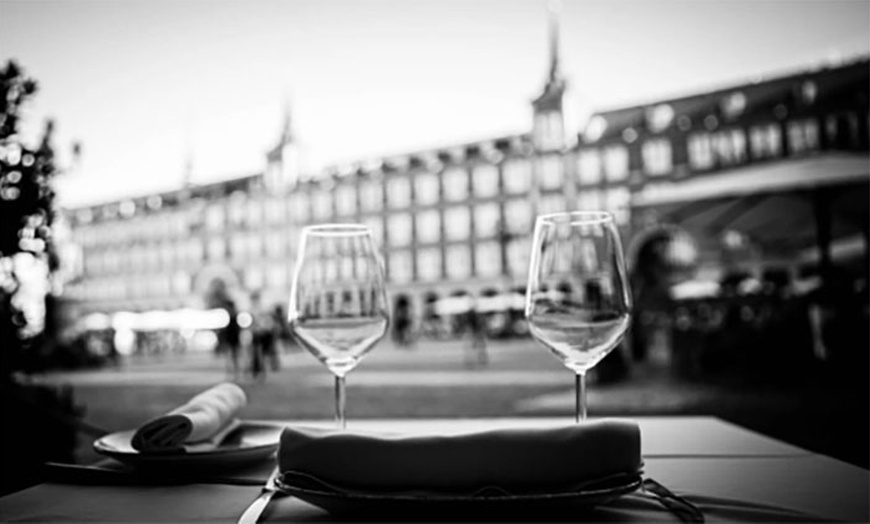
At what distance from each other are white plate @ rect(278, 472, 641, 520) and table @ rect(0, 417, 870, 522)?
0.01 meters

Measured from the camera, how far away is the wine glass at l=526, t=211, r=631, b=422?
709mm

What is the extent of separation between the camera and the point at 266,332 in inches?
399

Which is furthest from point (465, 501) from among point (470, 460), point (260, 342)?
point (260, 342)

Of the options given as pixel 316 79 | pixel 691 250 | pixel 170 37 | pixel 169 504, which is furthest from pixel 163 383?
pixel 691 250

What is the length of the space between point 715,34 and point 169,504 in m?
13.7

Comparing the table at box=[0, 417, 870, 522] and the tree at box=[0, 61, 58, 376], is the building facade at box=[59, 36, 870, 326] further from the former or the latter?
the table at box=[0, 417, 870, 522]

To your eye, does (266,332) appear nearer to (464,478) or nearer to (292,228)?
(464,478)

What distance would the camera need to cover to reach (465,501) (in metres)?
0.51

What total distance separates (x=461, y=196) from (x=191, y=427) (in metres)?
31.7

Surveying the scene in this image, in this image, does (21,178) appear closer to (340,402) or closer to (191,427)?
(191,427)

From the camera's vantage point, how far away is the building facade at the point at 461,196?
2502 centimetres

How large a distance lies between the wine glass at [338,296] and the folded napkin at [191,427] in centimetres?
14

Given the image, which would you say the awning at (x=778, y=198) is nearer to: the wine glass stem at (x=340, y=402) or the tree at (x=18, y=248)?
the tree at (x=18, y=248)

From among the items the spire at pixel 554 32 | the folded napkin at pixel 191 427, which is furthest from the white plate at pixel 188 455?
the spire at pixel 554 32
